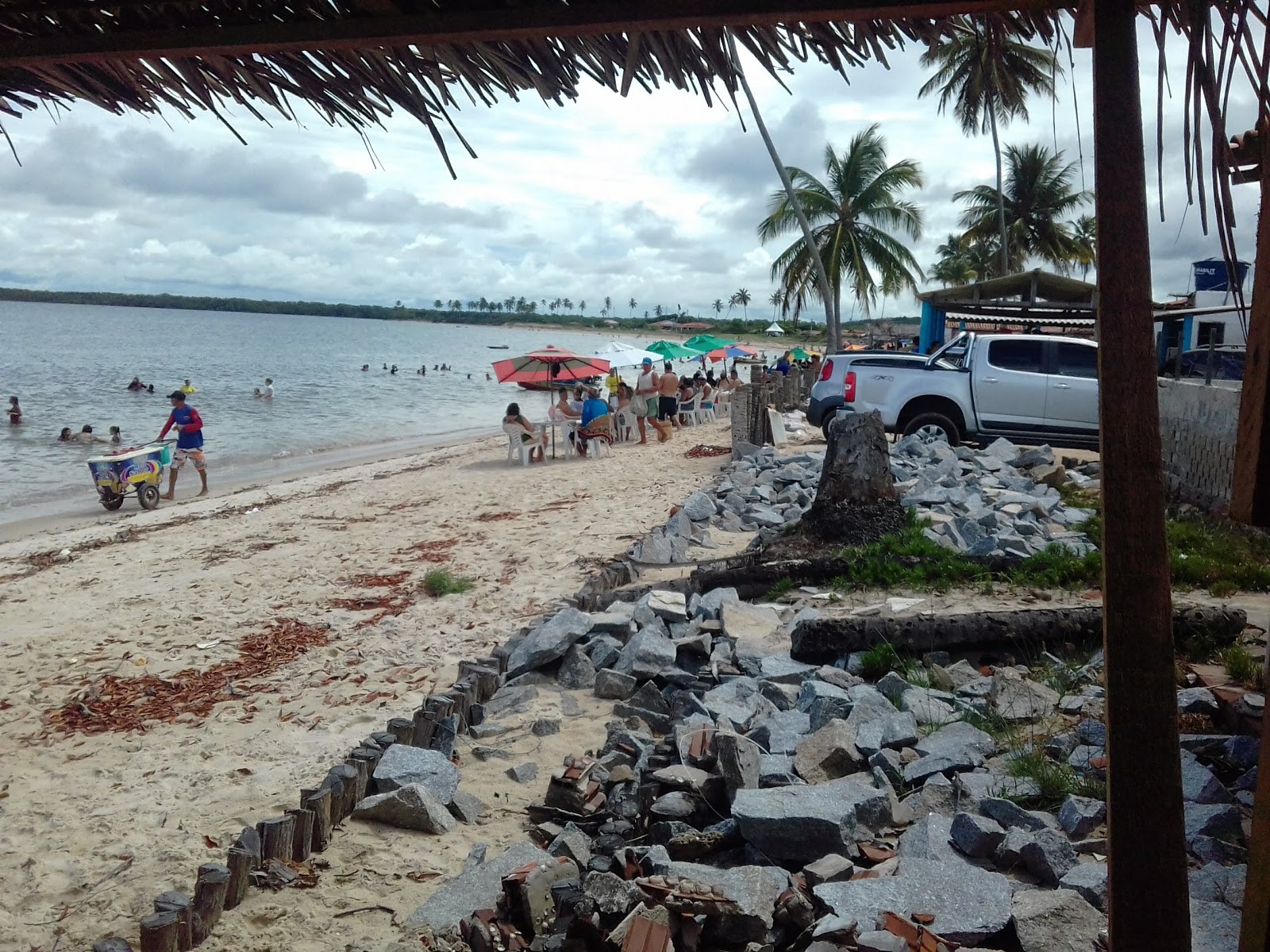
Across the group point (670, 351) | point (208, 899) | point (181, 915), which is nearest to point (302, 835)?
point (208, 899)

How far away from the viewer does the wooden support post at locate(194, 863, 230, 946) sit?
118 inches

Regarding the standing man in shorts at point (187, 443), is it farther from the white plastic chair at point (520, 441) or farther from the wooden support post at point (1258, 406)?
the wooden support post at point (1258, 406)

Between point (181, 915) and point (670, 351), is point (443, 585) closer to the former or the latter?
point (181, 915)

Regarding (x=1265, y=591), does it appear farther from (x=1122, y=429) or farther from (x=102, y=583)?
(x=102, y=583)

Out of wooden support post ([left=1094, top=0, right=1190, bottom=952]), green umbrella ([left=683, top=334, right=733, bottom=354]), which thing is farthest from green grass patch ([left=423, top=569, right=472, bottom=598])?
green umbrella ([left=683, top=334, right=733, bottom=354])

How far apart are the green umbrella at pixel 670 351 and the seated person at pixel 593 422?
10.3m

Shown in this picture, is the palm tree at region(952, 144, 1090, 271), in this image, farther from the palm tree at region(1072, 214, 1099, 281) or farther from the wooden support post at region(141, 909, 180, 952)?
the wooden support post at region(141, 909, 180, 952)

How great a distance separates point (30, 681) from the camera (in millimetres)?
6277

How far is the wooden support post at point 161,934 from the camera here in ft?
9.26

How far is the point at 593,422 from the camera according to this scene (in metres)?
17.0

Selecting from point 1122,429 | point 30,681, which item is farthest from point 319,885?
point 30,681

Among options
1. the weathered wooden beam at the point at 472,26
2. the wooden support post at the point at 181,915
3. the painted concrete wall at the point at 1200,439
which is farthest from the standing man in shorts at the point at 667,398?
the weathered wooden beam at the point at 472,26

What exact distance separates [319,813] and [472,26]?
2.85 metres

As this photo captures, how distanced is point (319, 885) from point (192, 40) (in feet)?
9.05
